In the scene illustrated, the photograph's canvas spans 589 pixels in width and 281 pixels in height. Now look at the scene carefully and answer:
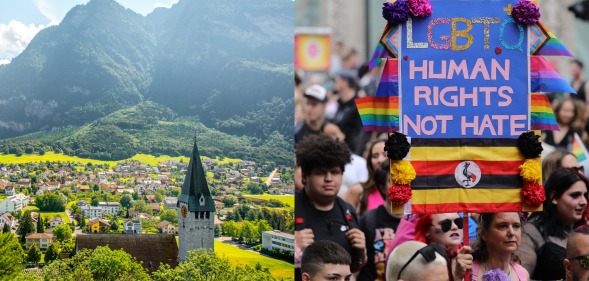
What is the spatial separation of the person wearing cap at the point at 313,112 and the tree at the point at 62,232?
3227 millimetres

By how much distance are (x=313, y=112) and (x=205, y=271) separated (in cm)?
249

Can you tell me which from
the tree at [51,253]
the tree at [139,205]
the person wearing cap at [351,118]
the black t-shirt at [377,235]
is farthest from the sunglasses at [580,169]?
the tree at [51,253]

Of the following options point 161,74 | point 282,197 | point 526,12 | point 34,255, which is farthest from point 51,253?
point 526,12

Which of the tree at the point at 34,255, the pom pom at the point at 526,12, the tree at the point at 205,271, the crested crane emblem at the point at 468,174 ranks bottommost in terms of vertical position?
the tree at the point at 205,271

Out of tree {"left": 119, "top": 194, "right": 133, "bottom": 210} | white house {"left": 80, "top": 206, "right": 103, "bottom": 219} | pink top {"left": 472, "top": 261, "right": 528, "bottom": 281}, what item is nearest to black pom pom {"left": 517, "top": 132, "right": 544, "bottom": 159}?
pink top {"left": 472, "top": 261, "right": 528, "bottom": 281}

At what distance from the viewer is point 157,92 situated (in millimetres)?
6152

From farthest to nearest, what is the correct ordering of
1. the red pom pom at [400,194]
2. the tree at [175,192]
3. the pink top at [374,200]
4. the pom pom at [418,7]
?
1. the tree at [175,192]
2. the pink top at [374,200]
3. the pom pom at [418,7]
4. the red pom pom at [400,194]

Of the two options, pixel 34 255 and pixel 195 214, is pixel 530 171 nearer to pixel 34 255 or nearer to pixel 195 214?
pixel 195 214

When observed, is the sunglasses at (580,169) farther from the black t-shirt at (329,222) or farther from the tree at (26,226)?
the tree at (26,226)

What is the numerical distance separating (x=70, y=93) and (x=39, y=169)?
1.13 meters

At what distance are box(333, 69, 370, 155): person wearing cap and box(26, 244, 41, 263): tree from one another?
414 cm

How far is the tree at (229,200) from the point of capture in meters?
5.78

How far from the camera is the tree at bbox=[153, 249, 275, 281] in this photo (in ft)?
17.5

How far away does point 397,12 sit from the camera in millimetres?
2963
